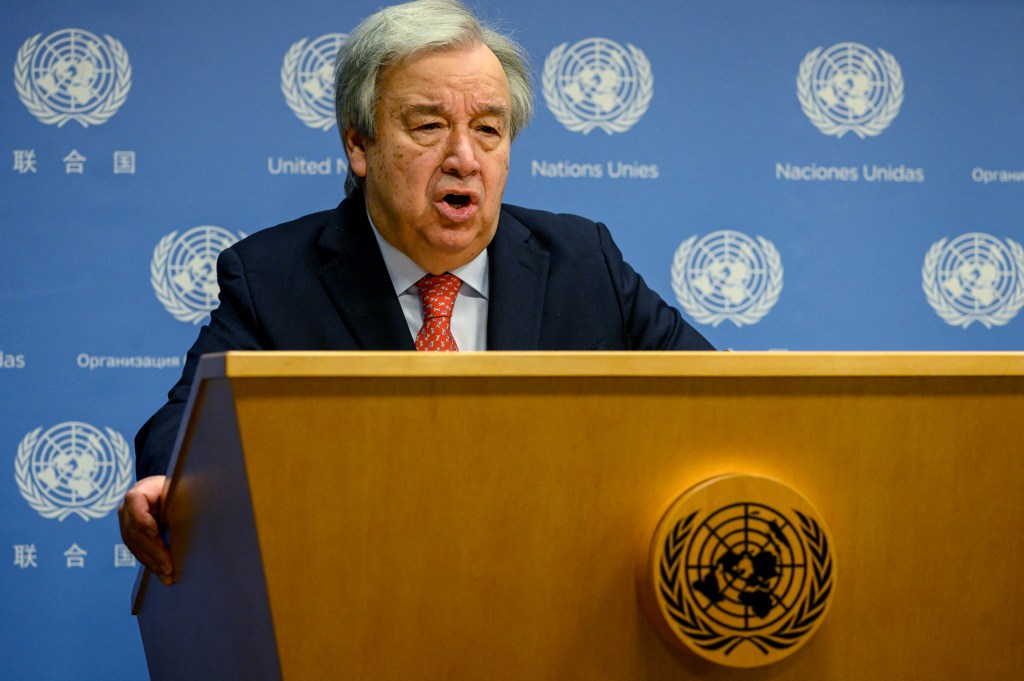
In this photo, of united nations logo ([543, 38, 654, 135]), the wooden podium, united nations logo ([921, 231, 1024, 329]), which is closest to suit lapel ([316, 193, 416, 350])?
the wooden podium

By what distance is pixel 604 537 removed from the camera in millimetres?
854

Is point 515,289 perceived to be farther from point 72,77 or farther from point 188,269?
point 72,77

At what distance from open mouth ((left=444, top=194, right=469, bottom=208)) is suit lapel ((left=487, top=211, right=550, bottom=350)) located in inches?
4.6

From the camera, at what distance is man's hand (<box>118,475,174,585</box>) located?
3.97ft

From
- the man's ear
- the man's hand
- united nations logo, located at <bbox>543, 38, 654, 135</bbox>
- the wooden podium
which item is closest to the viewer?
the wooden podium

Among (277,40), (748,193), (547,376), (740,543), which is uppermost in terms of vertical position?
(277,40)

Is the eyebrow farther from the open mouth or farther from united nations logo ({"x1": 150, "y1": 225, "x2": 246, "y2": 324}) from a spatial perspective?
united nations logo ({"x1": 150, "y1": 225, "x2": 246, "y2": 324})

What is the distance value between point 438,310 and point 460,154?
0.26 m

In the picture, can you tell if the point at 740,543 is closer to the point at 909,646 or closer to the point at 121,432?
the point at 909,646

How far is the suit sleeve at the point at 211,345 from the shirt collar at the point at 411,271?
0.24m

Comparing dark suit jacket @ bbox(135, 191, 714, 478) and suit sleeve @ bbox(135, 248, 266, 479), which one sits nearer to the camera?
suit sleeve @ bbox(135, 248, 266, 479)

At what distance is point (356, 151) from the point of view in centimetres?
A: 190

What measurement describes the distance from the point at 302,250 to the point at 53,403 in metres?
1.08

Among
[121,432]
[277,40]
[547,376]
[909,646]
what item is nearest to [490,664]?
[547,376]
